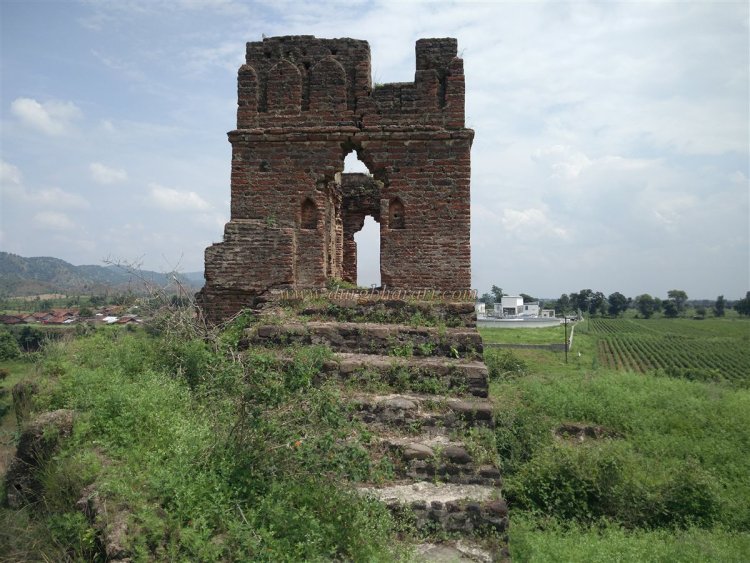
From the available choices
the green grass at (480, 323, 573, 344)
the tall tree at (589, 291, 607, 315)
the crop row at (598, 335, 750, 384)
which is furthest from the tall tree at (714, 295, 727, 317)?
the green grass at (480, 323, 573, 344)

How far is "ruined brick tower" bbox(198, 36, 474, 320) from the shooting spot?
7.96 metres

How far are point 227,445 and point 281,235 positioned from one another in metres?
4.26

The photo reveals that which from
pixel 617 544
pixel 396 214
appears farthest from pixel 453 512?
pixel 396 214

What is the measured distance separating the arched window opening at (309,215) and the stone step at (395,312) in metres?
1.78

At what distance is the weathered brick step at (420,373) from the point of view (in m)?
5.59

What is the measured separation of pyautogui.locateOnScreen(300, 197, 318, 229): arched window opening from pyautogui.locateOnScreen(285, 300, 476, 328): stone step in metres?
1.78

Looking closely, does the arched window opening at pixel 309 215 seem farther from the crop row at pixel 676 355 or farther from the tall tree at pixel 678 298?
the tall tree at pixel 678 298

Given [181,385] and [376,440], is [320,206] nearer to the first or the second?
[181,385]

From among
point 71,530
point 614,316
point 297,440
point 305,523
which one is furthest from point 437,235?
point 614,316

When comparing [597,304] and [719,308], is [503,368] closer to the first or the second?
[597,304]

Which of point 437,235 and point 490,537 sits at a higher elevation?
point 437,235

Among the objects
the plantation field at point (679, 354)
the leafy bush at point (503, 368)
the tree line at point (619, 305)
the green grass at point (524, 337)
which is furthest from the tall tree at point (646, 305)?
the leafy bush at point (503, 368)

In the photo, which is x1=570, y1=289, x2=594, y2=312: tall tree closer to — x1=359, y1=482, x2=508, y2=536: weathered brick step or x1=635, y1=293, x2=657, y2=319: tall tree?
x1=635, y1=293, x2=657, y2=319: tall tree

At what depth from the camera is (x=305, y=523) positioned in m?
3.61
